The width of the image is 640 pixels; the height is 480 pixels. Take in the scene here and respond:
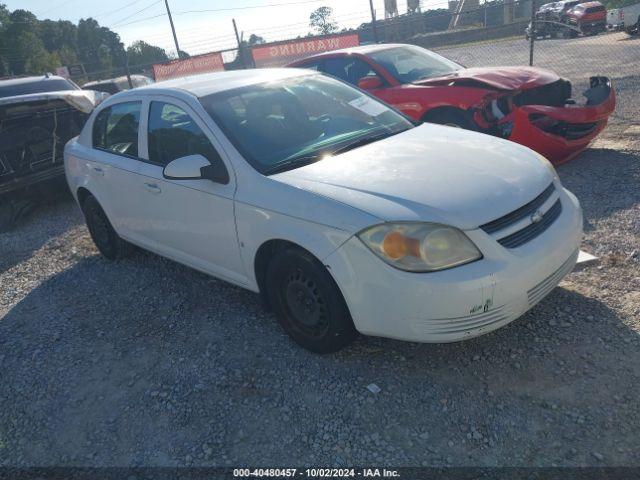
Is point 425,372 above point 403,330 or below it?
below

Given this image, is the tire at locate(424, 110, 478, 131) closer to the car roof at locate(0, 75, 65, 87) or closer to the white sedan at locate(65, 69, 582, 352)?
the white sedan at locate(65, 69, 582, 352)

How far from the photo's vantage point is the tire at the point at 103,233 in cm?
514

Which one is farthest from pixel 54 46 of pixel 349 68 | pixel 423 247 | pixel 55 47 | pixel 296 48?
pixel 423 247

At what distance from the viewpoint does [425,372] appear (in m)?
3.02

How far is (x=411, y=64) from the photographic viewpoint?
7.18m

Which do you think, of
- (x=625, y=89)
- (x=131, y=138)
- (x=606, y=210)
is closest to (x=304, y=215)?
(x=131, y=138)

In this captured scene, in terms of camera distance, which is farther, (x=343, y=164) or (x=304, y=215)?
(x=343, y=164)

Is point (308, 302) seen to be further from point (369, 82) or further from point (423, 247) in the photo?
point (369, 82)

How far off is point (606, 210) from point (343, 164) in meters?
2.80

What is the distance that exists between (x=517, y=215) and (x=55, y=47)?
251 feet

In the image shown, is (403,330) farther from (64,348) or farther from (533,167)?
(64,348)

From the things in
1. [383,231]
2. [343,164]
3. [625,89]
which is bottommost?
[625,89]

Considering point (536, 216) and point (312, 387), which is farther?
point (312, 387)

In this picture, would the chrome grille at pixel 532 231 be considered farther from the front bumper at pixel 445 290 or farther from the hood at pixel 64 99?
the hood at pixel 64 99
